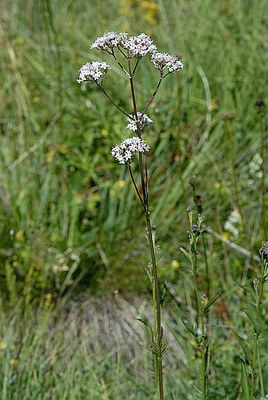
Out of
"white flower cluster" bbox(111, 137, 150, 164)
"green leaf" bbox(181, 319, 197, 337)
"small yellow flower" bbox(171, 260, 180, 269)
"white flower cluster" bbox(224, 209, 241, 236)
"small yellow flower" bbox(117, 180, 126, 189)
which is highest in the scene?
"small yellow flower" bbox(117, 180, 126, 189)

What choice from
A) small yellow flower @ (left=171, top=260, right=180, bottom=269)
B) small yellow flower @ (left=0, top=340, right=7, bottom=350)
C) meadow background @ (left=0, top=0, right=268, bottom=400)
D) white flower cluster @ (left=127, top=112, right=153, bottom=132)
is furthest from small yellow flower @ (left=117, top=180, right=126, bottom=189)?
white flower cluster @ (left=127, top=112, right=153, bottom=132)

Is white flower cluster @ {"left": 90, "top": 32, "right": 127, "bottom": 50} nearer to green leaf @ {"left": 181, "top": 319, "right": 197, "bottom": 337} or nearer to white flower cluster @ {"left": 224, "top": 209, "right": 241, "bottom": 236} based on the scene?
green leaf @ {"left": 181, "top": 319, "right": 197, "bottom": 337}

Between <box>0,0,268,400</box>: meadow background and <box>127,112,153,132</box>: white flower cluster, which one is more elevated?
<box>0,0,268,400</box>: meadow background

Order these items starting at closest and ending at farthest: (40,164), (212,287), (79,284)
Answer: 1. (212,287)
2. (79,284)
3. (40,164)

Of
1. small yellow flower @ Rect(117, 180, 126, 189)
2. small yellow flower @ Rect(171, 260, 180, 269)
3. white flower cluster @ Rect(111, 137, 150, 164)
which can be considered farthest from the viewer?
small yellow flower @ Rect(117, 180, 126, 189)

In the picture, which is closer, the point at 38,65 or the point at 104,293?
the point at 104,293

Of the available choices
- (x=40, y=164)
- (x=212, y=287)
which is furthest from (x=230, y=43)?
(x=212, y=287)

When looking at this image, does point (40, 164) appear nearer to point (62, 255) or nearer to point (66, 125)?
point (66, 125)
